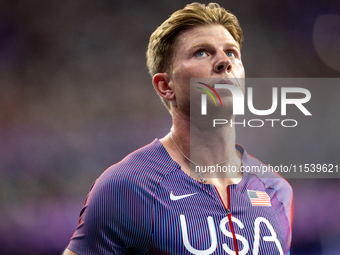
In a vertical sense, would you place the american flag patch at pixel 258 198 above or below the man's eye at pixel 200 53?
below

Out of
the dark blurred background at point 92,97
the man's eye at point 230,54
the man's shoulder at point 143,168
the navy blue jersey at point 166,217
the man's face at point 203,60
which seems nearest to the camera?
the navy blue jersey at point 166,217

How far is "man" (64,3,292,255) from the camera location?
148 centimetres

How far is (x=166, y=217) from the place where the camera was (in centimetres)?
150

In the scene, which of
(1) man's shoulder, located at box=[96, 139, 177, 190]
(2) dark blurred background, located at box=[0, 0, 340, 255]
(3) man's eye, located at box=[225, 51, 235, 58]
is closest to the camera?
(1) man's shoulder, located at box=[96, 139, 177, 190]

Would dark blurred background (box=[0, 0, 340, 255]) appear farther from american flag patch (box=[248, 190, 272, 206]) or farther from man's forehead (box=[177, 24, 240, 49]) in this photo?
man's forehead (box=[177, 24, 240, 49])

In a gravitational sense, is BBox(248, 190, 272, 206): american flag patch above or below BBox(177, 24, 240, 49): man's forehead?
below

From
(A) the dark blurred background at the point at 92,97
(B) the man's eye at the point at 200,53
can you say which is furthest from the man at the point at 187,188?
(A) the dark blurred background at the point at 92,97

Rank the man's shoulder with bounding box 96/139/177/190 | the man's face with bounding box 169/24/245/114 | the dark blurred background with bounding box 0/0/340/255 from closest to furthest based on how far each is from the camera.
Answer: the man's shoulder with bounding box 96/139/177/190 < the man's face with bounding box 169/24/245/114 < the dark blurred background with bounding box 0/0/340/255

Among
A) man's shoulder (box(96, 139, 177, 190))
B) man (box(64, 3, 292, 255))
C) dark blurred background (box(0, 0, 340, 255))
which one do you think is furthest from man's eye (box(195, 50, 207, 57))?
dark blurred background (box(0, 0, 340, 255))

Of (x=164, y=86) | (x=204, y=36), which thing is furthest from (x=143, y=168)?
(x=204, y=36)

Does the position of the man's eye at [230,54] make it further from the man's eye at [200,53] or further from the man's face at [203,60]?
the man's eye at [200,53]

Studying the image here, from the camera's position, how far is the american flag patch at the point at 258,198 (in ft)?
5.76

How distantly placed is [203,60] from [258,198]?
852 millimetres

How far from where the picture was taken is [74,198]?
4934 mm
